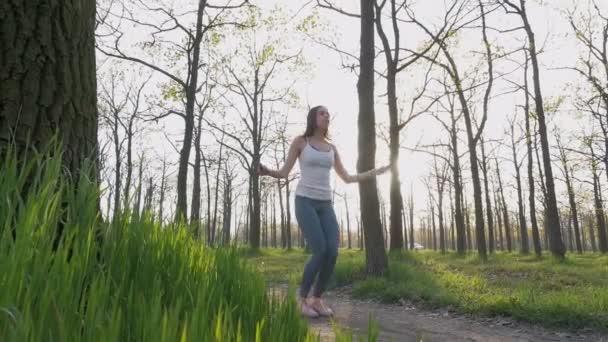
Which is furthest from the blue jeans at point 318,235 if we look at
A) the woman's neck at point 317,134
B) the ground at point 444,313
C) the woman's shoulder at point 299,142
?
the woman's neck at point 317,134

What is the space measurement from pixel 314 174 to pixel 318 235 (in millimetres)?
634

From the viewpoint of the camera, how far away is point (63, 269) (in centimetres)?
109

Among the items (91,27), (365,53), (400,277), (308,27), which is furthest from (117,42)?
(91,27)

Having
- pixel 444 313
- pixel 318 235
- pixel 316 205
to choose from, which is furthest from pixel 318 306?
pixel 444 313

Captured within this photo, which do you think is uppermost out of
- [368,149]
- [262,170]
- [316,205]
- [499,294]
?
[368,149]

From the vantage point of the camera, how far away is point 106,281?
4.11ft

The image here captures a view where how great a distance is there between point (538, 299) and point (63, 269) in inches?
225

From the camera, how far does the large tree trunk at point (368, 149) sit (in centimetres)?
800

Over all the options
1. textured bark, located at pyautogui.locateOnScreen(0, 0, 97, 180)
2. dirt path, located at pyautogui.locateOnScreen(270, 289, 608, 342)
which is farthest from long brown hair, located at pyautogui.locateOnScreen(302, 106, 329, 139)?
textured bark, located at pyautogui.locateOnScreen(0, 0, 97, 180)

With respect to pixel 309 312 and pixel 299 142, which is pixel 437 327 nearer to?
pixel 309 312

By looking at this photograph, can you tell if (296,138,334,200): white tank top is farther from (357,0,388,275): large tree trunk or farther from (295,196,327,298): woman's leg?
(357,0,388,275): large tree trunk

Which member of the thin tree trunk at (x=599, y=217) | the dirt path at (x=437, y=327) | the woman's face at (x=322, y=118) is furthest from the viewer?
the thin tree trunk at (x=599, y=217)

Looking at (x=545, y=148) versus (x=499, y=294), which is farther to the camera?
(x=545, y=148)

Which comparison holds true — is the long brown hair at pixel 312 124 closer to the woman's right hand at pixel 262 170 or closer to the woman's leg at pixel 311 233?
the woman's leg at pixel 311 233
